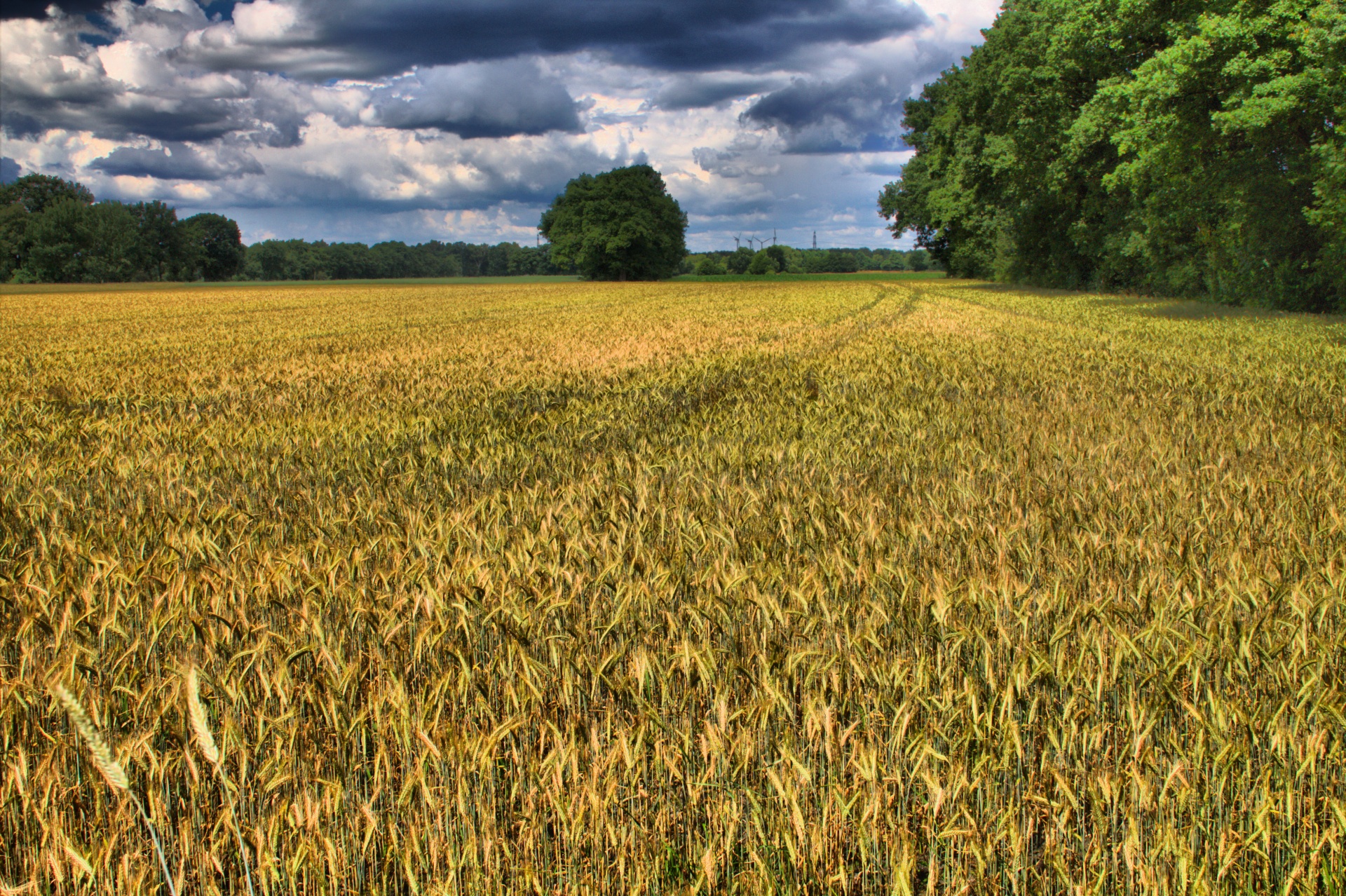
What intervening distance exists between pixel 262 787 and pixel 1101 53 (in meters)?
37.3

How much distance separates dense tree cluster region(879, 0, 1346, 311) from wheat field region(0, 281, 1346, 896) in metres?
18.0

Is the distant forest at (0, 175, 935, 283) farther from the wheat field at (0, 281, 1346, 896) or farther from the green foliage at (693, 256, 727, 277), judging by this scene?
the wheat field at (0, 281, 1346, 896)

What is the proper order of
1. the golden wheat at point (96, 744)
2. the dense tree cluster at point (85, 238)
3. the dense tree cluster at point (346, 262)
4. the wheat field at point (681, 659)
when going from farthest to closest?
the dense tree cluster at point (346, 262) → the dense tree cluster at point (85, 238) → the wheat field at point (681, 659) → the golden wheat at point (96, 744)

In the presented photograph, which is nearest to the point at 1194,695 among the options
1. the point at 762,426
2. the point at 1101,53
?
the point at 762,426

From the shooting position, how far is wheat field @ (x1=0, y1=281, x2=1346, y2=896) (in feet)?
A: 7.23

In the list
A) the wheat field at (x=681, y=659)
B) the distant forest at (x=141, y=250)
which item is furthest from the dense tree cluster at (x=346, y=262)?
the wheat field at (x=681, y=659)

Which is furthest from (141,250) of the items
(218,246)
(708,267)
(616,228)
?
(708,267)

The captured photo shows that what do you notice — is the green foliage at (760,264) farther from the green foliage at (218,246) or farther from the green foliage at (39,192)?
the green foliage at (39,192)

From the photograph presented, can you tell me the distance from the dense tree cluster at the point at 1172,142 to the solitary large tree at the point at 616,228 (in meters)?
52.6

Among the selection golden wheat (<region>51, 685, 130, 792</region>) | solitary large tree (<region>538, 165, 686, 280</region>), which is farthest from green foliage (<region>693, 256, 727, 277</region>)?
golden wheat (<region>51, 685, 130, 792</region>)

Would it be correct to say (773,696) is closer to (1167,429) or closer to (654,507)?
(654,507)

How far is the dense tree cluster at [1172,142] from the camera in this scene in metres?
21.3

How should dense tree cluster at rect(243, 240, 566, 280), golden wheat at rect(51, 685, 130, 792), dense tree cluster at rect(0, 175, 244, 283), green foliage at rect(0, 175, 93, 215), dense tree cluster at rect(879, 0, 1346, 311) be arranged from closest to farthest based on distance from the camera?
golden wheat at rect(51, 685, 130, 792) < dense tree cluster at rect(879, 0, 1346, 311) < dense tree cluster at rect(0, 175, 244, 283) < green foliage at rect(0, 175, 93, 215) < dense tree cluster at rect(243, 240, 566, 280)

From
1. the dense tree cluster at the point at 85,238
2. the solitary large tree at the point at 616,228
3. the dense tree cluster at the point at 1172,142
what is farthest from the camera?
Result: the dense tree cluster at the point at 85,238
